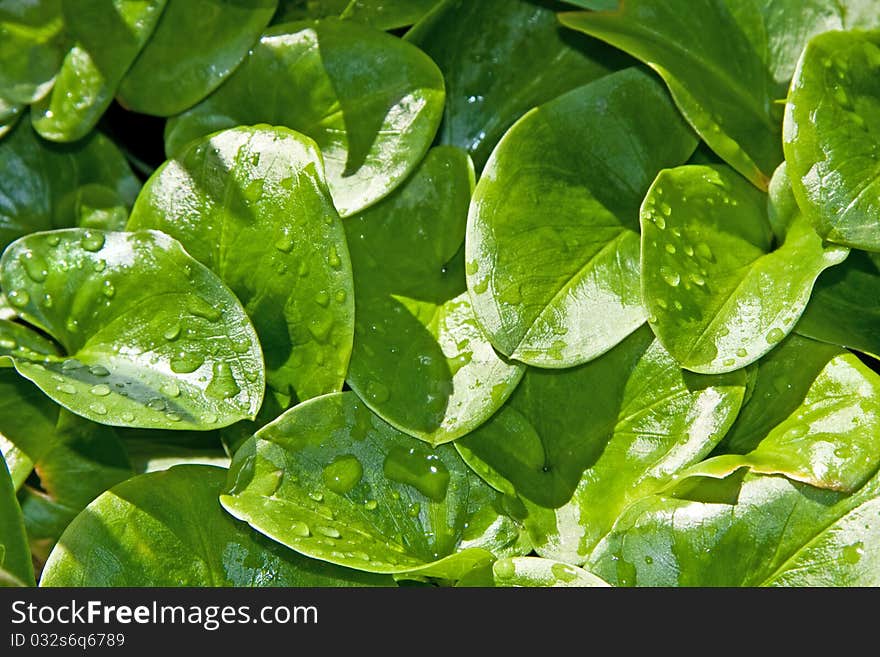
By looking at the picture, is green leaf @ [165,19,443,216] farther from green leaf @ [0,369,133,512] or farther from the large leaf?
green leaf @ [0,369,133,512]

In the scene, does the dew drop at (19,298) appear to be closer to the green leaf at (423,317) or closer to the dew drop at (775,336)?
the green leaf at (423,317)

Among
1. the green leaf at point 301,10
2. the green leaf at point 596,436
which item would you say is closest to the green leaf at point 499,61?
the green leaf at point 301,10

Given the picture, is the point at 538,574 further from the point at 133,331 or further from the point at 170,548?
the point at 133,331

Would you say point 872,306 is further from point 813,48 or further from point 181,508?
point 181,508

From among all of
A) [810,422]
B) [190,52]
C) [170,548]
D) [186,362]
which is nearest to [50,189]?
[190,52]

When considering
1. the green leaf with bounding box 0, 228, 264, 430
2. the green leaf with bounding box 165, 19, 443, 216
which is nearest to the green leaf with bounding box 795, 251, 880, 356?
the green leaf with bounding box 165, 19, 443, 216

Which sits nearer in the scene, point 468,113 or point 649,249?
point 649,249

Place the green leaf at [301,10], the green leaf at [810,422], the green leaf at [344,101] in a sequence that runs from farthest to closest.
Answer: the green leaf at [301,10]
the green leaf at [344,101]
the green leaf at [810,422]
